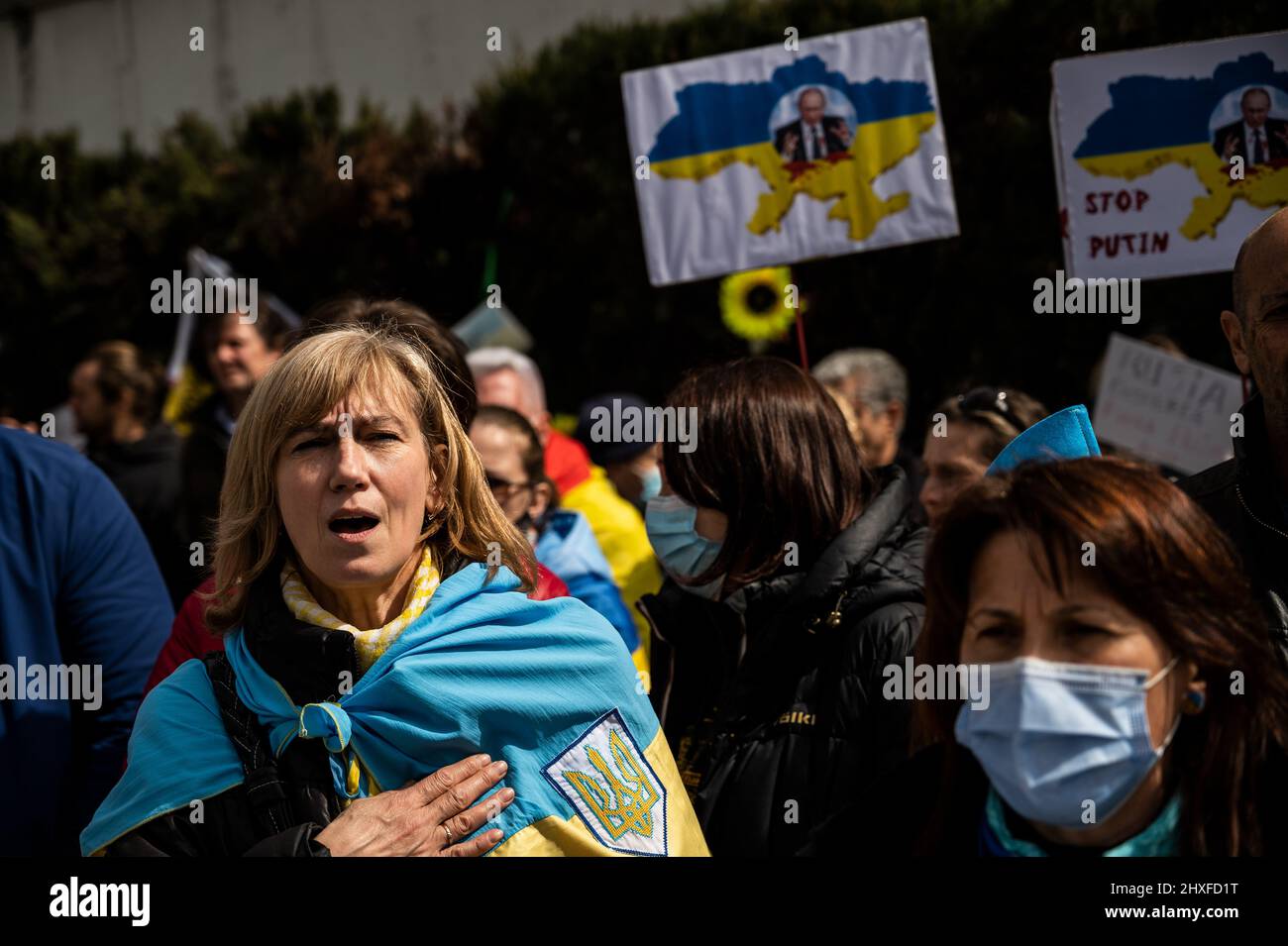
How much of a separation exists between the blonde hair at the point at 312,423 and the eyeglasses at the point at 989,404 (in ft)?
5.45

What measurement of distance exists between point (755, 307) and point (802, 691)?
4.33 meters

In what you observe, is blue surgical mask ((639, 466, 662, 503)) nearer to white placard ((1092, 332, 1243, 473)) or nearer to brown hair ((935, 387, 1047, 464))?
white placard ((1092, 332, 1243, 473))

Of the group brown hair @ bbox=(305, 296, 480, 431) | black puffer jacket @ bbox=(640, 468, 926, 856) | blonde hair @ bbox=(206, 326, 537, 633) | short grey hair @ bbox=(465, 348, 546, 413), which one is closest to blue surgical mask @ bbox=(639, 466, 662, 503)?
short grey hair @ bbox=(465, 348, 546, 413)

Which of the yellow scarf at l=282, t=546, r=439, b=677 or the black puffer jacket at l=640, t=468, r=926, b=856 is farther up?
the yellow scarf at l=282, t=546, r=439, b=677

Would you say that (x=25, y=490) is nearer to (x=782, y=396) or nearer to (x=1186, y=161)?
(x=782, y=396)

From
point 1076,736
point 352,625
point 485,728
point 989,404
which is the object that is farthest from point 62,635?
point 989,404

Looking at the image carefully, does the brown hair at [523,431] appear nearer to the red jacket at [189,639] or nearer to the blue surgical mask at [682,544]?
the blue surgical mask at [682,544]

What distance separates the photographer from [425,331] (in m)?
3.69

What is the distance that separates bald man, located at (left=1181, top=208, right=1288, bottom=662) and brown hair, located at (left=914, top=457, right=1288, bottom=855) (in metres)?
0.66

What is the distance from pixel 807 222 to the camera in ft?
16.0

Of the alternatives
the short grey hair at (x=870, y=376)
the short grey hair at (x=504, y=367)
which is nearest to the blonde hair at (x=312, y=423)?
the short grey hair at (x=504, y=367)

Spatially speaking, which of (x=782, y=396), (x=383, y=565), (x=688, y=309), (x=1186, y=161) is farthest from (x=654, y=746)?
(x=688, y=309)

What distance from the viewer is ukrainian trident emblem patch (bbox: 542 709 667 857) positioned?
2684mm

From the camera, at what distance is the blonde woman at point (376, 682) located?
2559mm
